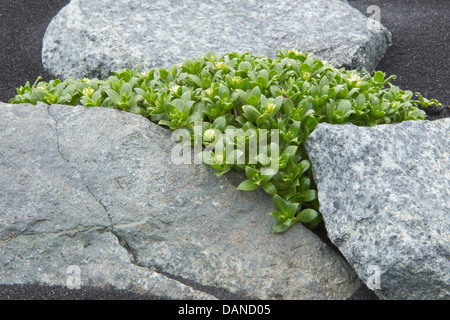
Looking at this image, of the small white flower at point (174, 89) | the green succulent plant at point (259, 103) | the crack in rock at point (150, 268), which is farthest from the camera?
the small white flower at point (174, 89)

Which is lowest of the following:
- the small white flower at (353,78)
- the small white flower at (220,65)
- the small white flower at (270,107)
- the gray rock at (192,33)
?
the gray rock at (192,33)

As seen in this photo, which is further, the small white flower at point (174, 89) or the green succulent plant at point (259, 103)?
the small white flower at point (174, 89)

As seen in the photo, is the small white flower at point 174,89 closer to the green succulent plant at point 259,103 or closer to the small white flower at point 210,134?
the green succulent plant at point 259,103

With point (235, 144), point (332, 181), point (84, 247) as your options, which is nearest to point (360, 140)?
point (332, 181)

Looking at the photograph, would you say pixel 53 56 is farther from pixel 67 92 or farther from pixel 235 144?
pixel 235 144

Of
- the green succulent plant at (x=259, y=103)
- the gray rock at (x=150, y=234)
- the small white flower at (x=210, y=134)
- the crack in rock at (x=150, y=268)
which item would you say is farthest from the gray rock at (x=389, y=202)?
the crack in rock at (x=150, y=268)

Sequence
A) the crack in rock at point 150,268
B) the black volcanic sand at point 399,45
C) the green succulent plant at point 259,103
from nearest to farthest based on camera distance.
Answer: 1. the crack in rock at point 150,268
2. the green succulent plant at point 259,103
3. the black volcanic sand at point 399,45

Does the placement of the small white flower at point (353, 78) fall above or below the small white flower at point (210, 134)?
above
